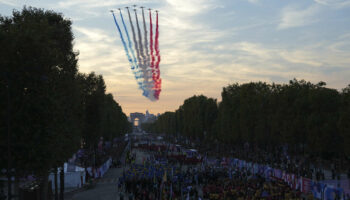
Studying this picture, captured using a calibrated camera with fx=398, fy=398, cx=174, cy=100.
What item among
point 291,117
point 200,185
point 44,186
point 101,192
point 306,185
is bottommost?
point 101,192

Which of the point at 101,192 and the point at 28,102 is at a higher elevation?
the point at 28,102

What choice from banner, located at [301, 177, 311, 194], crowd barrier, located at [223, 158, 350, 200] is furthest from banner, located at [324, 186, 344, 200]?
banner, located at [301, 177, 311, 194]

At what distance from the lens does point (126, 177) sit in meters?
44.1

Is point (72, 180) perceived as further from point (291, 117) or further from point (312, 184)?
point (291, 117)

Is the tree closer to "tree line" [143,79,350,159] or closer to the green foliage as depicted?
the green foliage

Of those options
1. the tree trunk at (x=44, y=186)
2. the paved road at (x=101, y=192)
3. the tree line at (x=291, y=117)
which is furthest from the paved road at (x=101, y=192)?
the tree line at (x=291, y=117)

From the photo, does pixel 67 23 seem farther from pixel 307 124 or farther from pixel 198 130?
pixel 198 130

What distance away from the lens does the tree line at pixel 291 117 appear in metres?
52.3

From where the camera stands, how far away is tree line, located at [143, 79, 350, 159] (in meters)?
52.3

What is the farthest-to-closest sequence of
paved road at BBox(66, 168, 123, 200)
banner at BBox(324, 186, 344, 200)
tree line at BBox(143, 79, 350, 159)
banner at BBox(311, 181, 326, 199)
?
tree line at BBox(143, 79, 350, 159)
paved road at BBox(66, 168, 123, 200)
banner at BBox(311, 181, 326, 199)
banner at BBox(324, 186, 344, 200)

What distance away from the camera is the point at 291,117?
59.1m

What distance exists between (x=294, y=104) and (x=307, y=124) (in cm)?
448

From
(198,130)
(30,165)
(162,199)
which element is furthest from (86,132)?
(198,130)

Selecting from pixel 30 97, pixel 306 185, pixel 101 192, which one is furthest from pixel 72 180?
pixel 306 185
